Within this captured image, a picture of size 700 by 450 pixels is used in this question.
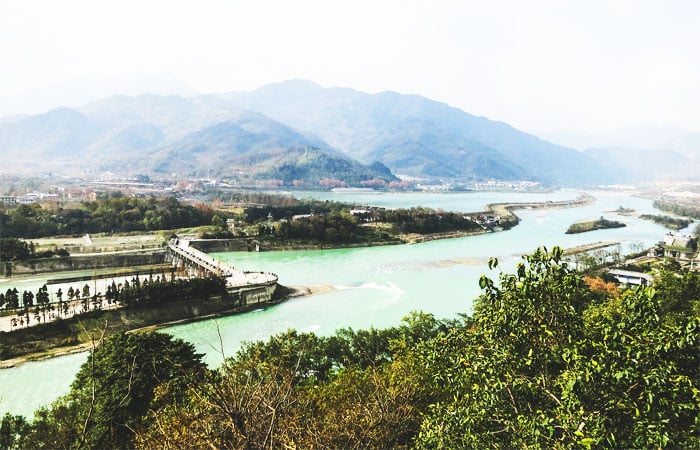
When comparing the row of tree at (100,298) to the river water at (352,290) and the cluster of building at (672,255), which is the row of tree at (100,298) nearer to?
the river water at (352,290)

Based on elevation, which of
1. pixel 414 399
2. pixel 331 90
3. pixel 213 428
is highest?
pixel 331 90

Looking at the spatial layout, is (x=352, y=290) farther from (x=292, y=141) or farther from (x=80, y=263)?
(x=292, y=141)

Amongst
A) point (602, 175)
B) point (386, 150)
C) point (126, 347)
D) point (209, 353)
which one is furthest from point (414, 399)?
point (602, 175)

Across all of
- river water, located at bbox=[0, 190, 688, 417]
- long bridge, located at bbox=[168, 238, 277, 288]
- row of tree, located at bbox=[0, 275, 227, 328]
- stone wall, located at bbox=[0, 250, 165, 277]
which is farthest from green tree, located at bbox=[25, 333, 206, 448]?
stone wall, located at bbox=[0, 250, 165, 277]

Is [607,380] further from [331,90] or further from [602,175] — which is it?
[331,90]

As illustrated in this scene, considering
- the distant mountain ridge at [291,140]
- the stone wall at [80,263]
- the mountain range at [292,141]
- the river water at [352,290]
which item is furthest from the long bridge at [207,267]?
the distant mountain ridge at [291,140]

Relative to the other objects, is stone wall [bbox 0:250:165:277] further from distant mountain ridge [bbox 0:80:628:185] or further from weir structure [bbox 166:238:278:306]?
distant mountain ridge [bbox 0:80:628:185]
